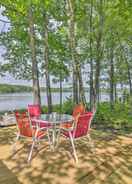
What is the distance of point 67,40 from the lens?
36.4ft

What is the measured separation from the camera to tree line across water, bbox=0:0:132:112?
837 cm

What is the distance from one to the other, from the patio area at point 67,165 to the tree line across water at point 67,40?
316cm

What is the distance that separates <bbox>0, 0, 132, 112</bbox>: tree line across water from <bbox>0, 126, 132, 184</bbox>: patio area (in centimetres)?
316

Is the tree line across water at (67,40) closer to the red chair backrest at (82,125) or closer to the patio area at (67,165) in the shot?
the patio area at (67,165)

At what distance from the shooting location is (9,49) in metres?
12.2

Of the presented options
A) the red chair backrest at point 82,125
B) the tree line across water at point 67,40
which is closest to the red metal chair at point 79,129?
the red chair backrest at point 82,125

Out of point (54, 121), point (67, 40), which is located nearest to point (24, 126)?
point (54, 121)

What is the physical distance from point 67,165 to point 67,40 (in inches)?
313

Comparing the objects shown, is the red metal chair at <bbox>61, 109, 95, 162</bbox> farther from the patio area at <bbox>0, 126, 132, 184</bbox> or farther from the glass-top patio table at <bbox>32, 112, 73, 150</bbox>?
the patio area at <bbox>0, 126, 132, 184</bbox>

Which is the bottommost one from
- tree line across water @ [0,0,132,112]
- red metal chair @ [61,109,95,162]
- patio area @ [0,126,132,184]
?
patio area @ [0,126,132,184]

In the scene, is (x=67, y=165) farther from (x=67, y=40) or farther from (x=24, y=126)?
(x=67, y=40)

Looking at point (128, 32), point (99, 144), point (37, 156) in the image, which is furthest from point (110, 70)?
point (37, 156)

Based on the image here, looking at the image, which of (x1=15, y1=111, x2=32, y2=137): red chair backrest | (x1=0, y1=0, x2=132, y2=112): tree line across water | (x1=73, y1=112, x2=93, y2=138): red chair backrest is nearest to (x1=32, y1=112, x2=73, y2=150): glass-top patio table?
(x1=15, y1=111, x2=32, y2=137): red chair backrest

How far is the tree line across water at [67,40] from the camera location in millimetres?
8370
